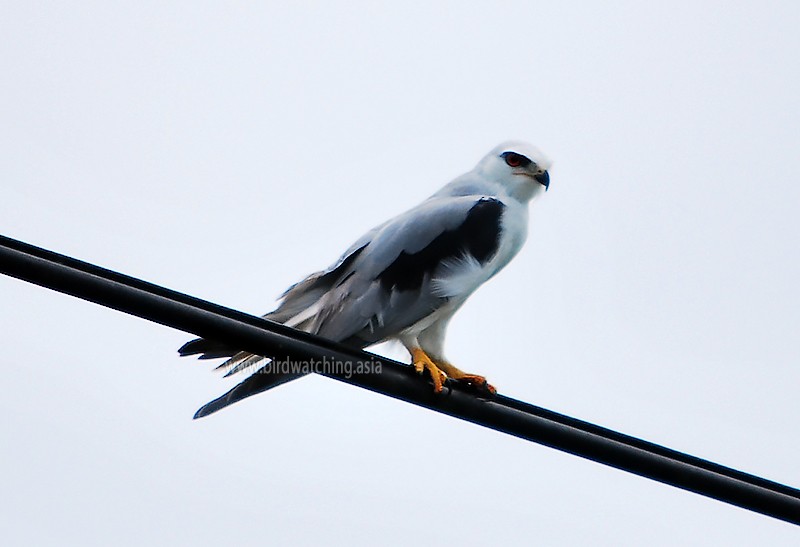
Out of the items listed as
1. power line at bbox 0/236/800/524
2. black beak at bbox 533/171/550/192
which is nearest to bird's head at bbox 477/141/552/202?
black beak at bbox 533/171/550/192

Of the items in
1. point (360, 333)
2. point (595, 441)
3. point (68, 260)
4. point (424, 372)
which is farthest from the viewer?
point (360, 333)

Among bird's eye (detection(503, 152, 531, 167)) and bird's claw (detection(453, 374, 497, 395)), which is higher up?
bird's eye (detection(503, 152, 531, 167))

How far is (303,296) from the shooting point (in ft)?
19.1

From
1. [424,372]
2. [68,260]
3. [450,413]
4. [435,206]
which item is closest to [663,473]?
[450,413]

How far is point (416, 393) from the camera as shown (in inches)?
154

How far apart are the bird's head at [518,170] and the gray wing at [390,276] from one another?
1.56ft

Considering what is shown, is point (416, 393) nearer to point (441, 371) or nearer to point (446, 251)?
point (441, 371)

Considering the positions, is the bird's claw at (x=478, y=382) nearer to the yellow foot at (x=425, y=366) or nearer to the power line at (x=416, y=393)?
the yellow foot at (x=425, y=366)

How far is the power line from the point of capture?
3.38m

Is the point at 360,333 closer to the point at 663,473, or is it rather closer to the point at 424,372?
the point at 424,372

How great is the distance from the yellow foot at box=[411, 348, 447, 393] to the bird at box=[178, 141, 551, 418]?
1cm

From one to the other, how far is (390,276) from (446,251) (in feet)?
0.98

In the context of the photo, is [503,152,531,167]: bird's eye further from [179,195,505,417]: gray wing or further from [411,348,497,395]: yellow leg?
[411,348,497,395]: yellow leg

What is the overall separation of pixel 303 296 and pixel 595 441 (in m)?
2.37
